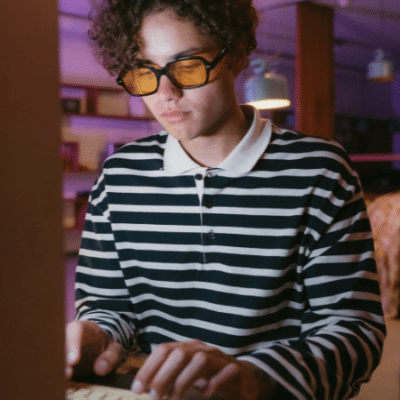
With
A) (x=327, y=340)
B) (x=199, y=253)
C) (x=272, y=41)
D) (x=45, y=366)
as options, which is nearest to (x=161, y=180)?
(x=199, y=253)

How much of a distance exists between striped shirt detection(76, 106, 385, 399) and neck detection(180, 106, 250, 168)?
0.15 ft

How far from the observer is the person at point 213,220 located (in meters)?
0.86

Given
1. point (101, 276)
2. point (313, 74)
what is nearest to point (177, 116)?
point (101, 276)

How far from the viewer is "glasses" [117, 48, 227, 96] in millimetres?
896

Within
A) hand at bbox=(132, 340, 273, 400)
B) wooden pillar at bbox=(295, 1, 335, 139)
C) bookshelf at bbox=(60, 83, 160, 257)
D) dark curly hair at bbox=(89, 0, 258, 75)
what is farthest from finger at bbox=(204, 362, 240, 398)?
bookshelf at bbox=(60, 83, 160, 257)

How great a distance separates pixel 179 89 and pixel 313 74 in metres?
3.70

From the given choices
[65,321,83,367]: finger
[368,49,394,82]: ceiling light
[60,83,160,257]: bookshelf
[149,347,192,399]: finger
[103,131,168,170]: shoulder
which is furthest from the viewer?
[60,83,160,257]: bookshelf

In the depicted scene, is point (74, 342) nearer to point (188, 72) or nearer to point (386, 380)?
point (188, 72)

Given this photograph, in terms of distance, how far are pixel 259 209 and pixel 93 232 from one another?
0.41 m

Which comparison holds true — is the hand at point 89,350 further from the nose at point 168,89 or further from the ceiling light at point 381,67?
the ceiling light at point 381,67

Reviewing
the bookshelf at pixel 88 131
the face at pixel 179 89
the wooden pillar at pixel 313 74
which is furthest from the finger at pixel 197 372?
the bookshelf at pixel 88 131

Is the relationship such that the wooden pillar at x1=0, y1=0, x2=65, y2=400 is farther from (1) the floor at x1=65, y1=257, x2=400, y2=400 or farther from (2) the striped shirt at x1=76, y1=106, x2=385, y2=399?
(2) the striped shirt at x1=76, y1=106, x2=385, y2=399

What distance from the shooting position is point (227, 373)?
0.52m

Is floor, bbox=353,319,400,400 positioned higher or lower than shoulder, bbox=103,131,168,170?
lower
